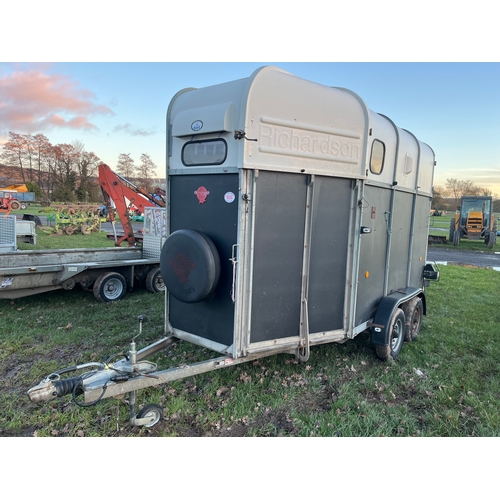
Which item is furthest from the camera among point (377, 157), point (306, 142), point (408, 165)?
point (408, 165)

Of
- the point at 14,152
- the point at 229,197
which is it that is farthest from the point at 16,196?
the point at 229,197

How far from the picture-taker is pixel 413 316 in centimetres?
632

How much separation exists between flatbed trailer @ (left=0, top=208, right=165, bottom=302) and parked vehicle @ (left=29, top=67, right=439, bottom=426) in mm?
3730

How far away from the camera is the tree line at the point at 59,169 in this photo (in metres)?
43.4

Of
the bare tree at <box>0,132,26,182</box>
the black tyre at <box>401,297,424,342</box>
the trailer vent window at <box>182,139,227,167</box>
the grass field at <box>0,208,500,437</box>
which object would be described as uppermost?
the bare tree at <box>0,132,26,182</box>

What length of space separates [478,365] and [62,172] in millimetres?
48644

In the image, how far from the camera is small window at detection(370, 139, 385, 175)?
4.85 metres

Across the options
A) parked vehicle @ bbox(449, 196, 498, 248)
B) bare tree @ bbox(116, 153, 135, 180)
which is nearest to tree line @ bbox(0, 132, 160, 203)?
bare tree @ bbox(116, 153, 135, 180)

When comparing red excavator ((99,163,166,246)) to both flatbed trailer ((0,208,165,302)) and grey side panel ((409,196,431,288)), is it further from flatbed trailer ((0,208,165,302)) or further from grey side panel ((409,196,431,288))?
grey side panel ((409,196,431,288))

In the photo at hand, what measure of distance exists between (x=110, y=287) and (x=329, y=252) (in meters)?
5.51

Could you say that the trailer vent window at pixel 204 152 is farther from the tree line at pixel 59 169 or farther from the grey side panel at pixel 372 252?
the tree line at pixel 59 169

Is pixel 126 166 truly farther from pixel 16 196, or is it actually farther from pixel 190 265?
pixel 190 265

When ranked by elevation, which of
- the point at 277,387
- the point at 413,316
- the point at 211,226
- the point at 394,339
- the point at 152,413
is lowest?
the point at 277,387
